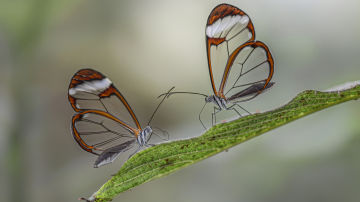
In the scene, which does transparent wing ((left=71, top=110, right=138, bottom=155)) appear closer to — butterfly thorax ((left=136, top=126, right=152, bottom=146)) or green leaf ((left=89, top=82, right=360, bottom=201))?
butterfly thorax ((left=136, top=126, right=152, bottom=146))

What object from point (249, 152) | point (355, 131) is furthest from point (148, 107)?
point (355, 131)

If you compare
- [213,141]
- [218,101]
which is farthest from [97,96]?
[213,141]

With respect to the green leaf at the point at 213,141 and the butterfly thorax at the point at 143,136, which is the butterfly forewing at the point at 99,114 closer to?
the butterfly thorax at the point at 143,136

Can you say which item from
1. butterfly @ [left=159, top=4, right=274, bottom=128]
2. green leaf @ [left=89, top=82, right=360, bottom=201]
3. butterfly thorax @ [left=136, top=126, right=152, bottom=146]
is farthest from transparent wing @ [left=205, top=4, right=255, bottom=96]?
green leaf @ [left=89, top=82, right=360, bottom=201]

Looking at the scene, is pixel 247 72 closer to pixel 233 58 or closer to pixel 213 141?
pixel 233 58

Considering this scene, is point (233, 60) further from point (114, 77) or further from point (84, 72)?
point (114, 77)

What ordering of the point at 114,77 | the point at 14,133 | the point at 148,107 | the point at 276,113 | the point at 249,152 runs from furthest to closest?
the point at 114,77, the point at 148,107, the point at 249,152, the point at 14,133, the point at 276,113

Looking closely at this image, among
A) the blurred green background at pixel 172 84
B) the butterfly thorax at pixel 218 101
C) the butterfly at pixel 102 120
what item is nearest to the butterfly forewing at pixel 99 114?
the butterfly at pixel 102 120
